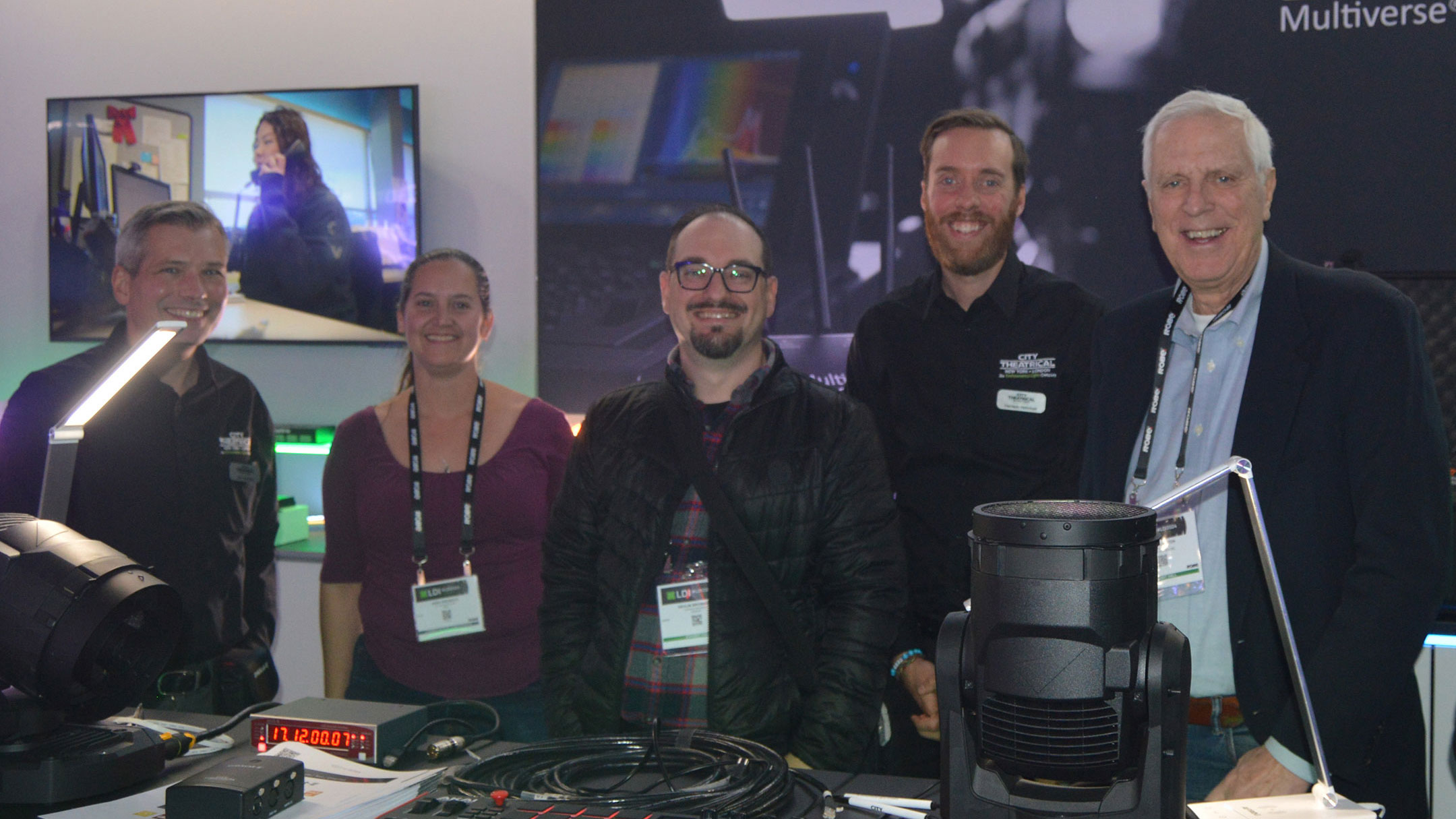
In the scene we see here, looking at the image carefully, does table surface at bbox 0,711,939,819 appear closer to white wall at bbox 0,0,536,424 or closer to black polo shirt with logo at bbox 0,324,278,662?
black polo shirt with logo at bbox 0,324,278,662

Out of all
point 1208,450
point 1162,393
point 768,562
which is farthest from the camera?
point 768,562

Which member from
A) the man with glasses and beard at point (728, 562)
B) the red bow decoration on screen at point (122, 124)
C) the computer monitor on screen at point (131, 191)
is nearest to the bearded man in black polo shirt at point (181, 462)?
the man with glasses and beard at point (728, 562)

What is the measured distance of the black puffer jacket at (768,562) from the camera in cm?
210

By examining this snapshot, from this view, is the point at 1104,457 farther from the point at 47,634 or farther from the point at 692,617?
the point at 47,634

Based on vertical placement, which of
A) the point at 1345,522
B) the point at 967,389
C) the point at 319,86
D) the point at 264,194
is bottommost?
the point at 1345,522

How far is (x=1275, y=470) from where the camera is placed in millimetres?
1825

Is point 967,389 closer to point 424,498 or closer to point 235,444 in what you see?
point 424,498

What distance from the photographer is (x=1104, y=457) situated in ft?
6.93

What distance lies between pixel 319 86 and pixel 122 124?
2.74ft

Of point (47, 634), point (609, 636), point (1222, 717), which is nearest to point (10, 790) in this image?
point (47, 634)

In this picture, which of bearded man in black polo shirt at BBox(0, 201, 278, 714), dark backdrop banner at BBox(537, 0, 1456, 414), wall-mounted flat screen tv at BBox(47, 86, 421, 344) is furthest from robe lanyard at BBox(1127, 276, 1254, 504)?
wall-mounted flat screen tv at BBox(47, 86, 421, 344)

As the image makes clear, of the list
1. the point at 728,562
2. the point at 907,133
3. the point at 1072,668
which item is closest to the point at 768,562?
the point at 728,562

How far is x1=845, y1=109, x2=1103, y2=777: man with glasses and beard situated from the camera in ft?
8.35

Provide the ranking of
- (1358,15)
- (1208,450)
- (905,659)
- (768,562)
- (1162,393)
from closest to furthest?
(1208,450) < (1162,393) < (768,562) < (905,659) < (1358,15)
